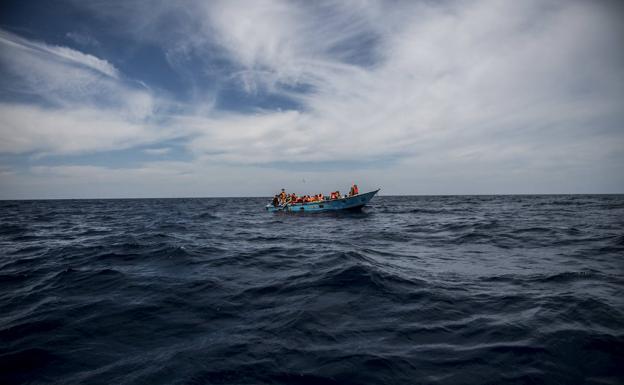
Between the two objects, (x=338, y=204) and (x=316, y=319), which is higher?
(x=338, y=204)

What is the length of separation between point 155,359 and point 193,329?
1.01 m

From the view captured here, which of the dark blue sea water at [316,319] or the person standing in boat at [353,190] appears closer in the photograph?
the dark blue sea water at [316,319]

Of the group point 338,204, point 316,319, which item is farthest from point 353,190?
point 316,319

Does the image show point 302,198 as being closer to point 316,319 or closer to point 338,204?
point 338,204

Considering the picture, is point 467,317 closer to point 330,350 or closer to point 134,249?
point 330,350

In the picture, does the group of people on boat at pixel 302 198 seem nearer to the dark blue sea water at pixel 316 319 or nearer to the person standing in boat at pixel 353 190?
the person standing in boat at pixel 353 190

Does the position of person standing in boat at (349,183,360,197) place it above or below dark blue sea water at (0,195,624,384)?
above

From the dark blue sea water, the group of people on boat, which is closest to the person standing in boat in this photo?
the group of people on boat

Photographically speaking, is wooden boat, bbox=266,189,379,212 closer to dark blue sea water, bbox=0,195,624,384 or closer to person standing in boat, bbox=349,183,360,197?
person standing in boat, bbox=349,183,360,197

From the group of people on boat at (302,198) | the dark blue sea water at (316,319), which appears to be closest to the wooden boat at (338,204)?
the group of people on boat at (302,198)

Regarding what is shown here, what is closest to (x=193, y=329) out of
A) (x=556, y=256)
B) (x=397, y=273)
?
(x=397, y=273)

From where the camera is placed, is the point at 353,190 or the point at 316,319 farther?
the point at 353,190

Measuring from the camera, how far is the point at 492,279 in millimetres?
8094

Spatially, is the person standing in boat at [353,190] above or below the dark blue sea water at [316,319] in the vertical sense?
above
